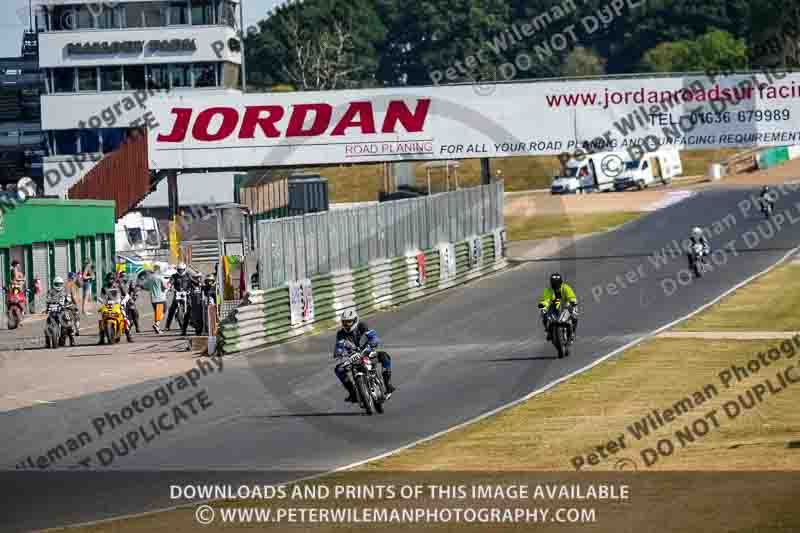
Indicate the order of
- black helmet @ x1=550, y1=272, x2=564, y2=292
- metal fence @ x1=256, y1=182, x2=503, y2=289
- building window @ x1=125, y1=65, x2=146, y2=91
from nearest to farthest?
black helmet @ x1=550, y1=272, x2=564, y2=292 → metal fence @ x1=256, y1=182, x2=503, y2=289 → building window @ x1=125, y1=65, x2=146, y2=91

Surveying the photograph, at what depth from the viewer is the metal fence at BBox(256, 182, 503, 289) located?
106 feet

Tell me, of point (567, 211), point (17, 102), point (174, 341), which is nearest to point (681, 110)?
point (174, 341)

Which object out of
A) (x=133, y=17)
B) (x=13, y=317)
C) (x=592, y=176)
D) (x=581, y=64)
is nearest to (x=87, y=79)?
(x=133, y=17)

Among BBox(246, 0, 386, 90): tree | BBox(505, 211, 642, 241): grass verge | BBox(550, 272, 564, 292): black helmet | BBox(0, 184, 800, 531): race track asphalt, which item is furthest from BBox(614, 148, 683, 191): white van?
BBox(550, 272, 564, 292): black helmet

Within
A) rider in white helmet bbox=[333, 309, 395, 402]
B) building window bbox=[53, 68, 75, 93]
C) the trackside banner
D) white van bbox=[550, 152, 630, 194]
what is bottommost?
rider in white helmet bbox=[333, 309, 395, 402]

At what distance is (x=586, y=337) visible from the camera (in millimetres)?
30594

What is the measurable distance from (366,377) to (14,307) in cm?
1961

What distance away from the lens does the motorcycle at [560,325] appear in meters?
26.4

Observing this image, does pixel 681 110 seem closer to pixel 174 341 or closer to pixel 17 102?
pixel 174 341

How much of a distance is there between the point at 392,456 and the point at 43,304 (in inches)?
1095

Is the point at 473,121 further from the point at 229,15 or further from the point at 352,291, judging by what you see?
the point at 229,15

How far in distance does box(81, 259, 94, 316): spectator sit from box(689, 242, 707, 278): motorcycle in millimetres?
17802

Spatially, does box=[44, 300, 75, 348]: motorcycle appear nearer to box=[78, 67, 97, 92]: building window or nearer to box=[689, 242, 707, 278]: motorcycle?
box=[689, 242, 707, 278]: motorcycle

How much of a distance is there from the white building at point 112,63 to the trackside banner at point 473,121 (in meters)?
36.1
